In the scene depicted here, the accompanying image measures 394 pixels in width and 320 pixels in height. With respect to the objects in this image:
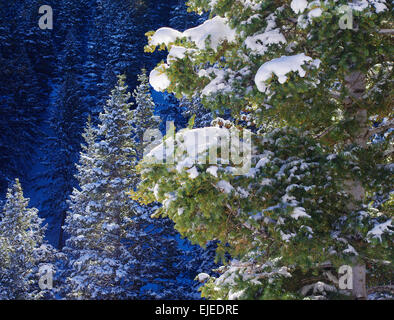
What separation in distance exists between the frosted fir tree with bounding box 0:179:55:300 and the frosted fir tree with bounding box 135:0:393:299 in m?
17.2

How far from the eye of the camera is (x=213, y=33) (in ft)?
20.3

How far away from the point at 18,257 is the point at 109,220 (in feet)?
18.6

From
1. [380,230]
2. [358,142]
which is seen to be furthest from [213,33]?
[380,230]

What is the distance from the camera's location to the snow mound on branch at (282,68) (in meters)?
4.83

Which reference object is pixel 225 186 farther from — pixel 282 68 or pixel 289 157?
pixel 282 68

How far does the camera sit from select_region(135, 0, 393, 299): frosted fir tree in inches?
193

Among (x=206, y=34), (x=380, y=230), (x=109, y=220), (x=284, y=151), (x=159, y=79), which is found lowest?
(x=380, y=230)

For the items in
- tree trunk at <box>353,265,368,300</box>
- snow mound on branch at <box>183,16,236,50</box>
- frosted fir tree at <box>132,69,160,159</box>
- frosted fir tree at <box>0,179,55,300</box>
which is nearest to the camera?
tree trunk at <box>353,265,368,300</box>

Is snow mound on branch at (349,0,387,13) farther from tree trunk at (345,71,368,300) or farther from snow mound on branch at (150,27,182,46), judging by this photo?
snow mound on branch at (150,27,182,46)

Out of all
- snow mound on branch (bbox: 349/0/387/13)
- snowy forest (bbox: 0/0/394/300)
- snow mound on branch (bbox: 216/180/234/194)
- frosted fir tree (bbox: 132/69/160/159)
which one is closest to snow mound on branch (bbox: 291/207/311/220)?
snowy forest (bbox: 0/0/394/300)

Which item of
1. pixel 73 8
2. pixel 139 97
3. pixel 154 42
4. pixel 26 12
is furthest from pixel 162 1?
pixel 154 42

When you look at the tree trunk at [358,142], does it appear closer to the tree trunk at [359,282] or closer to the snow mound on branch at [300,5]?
the tree trunk at [359,282]

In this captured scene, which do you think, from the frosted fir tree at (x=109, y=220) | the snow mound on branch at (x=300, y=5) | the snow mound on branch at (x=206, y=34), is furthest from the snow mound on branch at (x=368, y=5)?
the frosted fir tree at (x=109, y=220)
